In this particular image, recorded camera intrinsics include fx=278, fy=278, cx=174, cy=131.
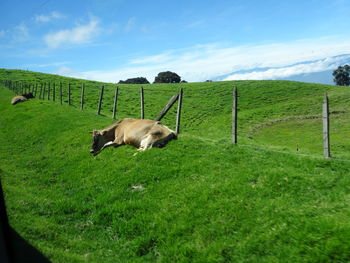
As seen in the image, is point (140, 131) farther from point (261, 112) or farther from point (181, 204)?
point (261, 112)

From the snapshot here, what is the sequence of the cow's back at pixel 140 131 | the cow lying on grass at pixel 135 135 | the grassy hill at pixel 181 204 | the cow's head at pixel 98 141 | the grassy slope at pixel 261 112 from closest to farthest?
the grassy hill at pixel 181 204 → the cow lying on grass at pixel 135 135 → the cow's back at pixel 140 131 → the cow's head at pixel 98 141 → the grassy slope at pixel 261 112

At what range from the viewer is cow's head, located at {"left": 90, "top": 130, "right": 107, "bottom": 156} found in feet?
45.4

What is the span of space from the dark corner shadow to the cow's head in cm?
788

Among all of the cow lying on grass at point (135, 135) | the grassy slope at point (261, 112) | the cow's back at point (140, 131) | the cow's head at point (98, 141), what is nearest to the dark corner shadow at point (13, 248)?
the cow lying on grass at point (135, 135)

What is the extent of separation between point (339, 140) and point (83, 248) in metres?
25.2

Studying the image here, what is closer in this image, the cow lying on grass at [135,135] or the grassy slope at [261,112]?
the cow lying on grass at [135,135]

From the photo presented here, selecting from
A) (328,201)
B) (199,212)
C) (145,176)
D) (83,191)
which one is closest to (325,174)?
(328,201)

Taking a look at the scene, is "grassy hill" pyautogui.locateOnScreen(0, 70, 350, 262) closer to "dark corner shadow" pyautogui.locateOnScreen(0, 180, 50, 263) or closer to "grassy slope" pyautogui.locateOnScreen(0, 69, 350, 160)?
"dark corner shadow" pyautogui.locateOnScreen(0, 180, 50, 263)

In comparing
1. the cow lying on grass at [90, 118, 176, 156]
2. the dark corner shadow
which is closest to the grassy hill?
the dark corner shadow

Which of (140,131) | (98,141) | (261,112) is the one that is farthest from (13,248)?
(261,112)

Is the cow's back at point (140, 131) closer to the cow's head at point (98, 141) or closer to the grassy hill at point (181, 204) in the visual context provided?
the grassy hill at point (181, 204)

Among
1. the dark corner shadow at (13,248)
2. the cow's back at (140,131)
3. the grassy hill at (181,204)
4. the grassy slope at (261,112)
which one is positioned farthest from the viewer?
the grassy slope at (261,112)

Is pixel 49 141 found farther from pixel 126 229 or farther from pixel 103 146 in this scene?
pixel 126 229

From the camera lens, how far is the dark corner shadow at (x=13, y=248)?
3695 mm
